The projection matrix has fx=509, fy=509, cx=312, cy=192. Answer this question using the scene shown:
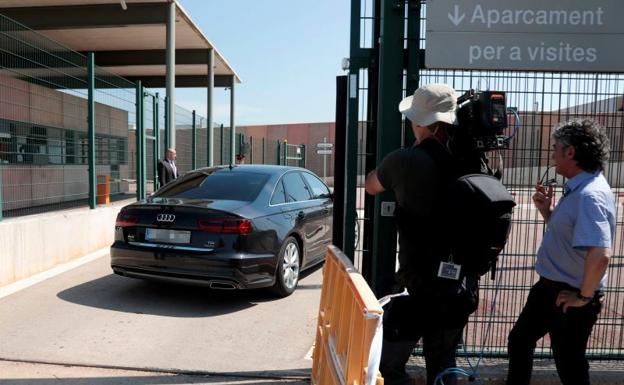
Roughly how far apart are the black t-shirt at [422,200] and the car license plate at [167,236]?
10.3ft

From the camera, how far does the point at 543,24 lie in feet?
11.0

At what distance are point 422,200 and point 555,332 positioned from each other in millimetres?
1100

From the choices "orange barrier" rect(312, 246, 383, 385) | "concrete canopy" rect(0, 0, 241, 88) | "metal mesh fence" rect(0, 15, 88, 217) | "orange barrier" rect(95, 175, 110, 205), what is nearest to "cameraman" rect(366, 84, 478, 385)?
"orange barrier" rect(312, 246, 383, 385)

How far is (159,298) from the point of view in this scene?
222 inches

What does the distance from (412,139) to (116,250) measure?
3.61 meters

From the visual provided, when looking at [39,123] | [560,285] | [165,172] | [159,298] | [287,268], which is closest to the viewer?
[560,285]

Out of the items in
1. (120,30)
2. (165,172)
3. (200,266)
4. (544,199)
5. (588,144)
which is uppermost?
(120,30)

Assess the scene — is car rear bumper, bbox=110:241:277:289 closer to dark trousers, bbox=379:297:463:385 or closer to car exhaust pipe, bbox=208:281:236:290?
car exhaust pipe, bbox=208:281:236:290

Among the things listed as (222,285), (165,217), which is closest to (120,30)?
(165,217)

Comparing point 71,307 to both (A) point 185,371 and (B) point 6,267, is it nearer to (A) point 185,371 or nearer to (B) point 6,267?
(B) point 6,267

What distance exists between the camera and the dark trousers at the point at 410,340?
258 cm

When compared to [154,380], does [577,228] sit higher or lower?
higher

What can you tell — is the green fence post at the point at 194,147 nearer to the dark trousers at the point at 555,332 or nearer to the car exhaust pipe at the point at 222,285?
the car exhaust pipe at the point at 222,285

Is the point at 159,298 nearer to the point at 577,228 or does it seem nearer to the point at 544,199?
the point at 544,199
